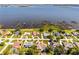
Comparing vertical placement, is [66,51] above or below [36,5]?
below

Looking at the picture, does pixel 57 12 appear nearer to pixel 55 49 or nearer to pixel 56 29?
pixel 56 29

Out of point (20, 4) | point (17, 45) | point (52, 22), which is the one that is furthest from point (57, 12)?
point (17, 45)

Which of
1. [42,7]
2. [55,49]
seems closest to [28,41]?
[55,49]

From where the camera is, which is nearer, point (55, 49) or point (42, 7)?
point (55, 49)

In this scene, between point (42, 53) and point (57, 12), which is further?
point (57, 12)

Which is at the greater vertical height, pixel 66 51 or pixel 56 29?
pixel 56 29
